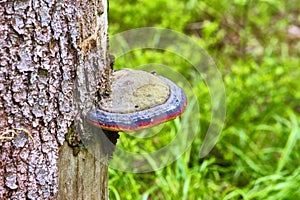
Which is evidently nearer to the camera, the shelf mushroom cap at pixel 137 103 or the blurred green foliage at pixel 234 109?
the shelf mushroom cap at pixel 137 103

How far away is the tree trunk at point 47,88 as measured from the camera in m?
1.74

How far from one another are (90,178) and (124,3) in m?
3.43

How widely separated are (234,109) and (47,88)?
7.70ft

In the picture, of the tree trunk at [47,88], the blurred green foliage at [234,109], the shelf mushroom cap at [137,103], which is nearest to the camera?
the tree trunk at [47,88]

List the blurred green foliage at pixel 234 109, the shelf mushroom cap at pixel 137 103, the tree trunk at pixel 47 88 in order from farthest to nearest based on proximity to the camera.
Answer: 1. the blurred green foliage at pixel 234 109
2. the shelf mushroom cap at pixel 137 103
3. the tree trunk at pixel 47 88

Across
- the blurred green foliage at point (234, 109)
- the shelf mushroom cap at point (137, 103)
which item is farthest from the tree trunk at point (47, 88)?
the blurred green foliage at point (234, 109)

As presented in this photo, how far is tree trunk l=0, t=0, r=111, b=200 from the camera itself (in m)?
1.74

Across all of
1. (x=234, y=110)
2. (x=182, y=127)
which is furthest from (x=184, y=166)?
(x=234, y=110)

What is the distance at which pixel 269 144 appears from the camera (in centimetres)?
396

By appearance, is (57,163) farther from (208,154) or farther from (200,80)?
(200,80)

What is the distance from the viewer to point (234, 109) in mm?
3938

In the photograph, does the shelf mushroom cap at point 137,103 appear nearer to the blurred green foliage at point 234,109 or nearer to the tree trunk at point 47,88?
the tree trunk at point 47,88

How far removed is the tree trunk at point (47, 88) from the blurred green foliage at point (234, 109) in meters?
0.97

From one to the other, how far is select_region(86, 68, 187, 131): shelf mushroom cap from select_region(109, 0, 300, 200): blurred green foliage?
977 mm
